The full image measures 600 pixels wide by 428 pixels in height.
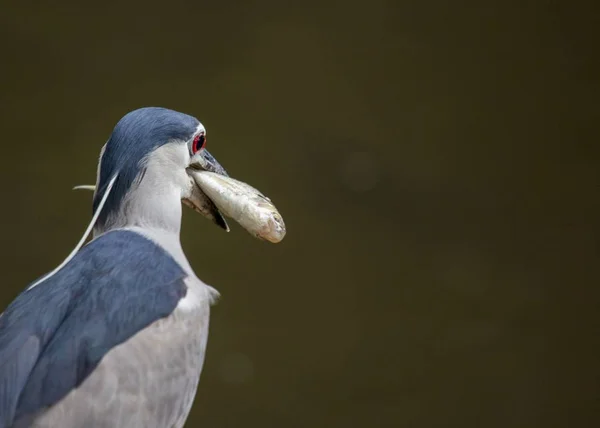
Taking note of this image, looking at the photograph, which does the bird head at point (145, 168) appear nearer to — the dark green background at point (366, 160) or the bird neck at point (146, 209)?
the bird neck at point (146, 209)

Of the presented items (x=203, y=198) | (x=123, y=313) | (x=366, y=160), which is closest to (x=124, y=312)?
(x=123, y=313)

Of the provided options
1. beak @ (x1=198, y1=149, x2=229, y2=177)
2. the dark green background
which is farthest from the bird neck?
the dark green background

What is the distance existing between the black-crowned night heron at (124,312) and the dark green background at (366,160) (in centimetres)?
161

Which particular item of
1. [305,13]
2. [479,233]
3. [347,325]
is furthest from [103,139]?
[479,233]

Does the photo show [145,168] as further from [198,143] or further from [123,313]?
[123,313]

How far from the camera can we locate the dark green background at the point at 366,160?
3.51m

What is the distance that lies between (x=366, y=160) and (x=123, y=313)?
6.55 feet

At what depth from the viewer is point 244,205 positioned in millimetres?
1925

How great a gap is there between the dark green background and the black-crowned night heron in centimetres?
161

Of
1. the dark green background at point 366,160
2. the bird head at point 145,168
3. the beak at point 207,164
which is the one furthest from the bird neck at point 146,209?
the dark green background at point 366,160

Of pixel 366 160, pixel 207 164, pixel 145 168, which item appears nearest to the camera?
pixel 145 168

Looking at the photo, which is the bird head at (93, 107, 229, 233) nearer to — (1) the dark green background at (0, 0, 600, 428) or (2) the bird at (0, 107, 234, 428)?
(2) the bird at (0, 107, 234, 428)

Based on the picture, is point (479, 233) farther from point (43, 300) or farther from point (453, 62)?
point (43, 300)

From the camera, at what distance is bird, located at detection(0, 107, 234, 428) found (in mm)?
1626
